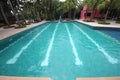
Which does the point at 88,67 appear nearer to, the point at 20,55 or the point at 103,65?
the point at 103,65

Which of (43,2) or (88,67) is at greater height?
(43,2)

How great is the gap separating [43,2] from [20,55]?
30.1 m

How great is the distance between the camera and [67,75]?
4.69 meters

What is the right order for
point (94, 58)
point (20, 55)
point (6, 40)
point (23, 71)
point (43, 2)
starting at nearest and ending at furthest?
point (23, 71) → point (94, 58) → point (20, 55) → point (6, 40) → point (43, 2)

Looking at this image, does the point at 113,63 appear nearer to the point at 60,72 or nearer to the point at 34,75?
the point at 60,72

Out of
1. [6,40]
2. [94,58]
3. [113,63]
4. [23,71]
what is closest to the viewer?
[23,71]

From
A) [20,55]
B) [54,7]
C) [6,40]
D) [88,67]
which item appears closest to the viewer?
[88,67]

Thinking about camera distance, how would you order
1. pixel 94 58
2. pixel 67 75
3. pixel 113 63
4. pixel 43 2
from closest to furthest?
pixel 67 75
pixel 113 63
pixel 94 58
pixel 43 2

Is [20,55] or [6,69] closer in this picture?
[6,69]

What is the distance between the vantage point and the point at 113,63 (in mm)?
5824

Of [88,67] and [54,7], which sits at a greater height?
[54,7]

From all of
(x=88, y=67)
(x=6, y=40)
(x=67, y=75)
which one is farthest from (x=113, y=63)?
(x=6, y=40)

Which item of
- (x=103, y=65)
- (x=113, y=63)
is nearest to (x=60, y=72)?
(x=103, y=65)

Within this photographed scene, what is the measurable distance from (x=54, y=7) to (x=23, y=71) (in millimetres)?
36616
